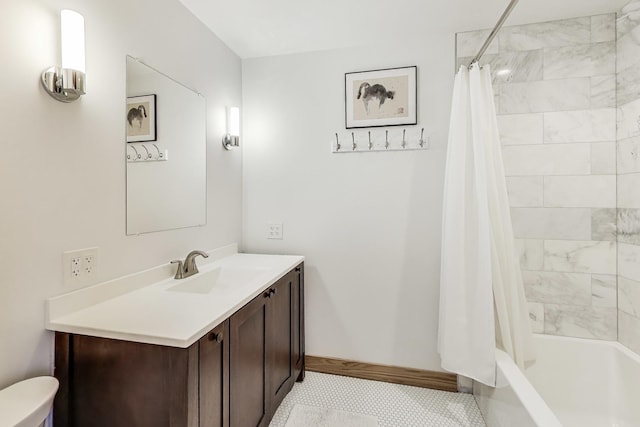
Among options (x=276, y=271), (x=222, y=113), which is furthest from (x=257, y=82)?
(x=276, y=271)

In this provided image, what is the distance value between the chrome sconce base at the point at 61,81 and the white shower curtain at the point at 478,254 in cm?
181

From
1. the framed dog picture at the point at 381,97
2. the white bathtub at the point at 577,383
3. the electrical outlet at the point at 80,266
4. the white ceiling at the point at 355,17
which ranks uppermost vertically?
the white ceiling at the point at 355,17

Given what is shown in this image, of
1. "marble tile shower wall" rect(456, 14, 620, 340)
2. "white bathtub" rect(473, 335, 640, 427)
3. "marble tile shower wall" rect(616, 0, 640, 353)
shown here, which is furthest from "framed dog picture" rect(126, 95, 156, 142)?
"marble tile shower wall" rect(616, 0, 640, 353)

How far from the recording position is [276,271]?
179 centimetres

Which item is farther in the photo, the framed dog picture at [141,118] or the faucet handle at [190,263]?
the faucet handle at [190,263]

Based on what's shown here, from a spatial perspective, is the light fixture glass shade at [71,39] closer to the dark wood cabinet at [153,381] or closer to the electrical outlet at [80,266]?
the electrical outlet at [80,266]

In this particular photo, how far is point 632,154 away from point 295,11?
6.78 ft

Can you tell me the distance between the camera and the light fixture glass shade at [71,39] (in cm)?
112

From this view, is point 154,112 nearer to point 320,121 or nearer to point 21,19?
point 21,19

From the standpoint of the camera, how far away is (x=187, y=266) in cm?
171

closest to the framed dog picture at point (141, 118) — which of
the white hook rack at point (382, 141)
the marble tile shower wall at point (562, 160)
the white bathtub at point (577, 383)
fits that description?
the white hook rack at point (382, 141)

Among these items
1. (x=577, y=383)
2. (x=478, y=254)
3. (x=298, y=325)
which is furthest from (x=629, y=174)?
(x=298, y=325)

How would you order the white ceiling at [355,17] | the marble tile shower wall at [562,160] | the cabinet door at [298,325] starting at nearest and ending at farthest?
the white ceiling at [355,17] → the marble tile shower wall at [562,160] → the cabinet door at [298,325]

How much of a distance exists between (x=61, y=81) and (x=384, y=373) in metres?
2.36
